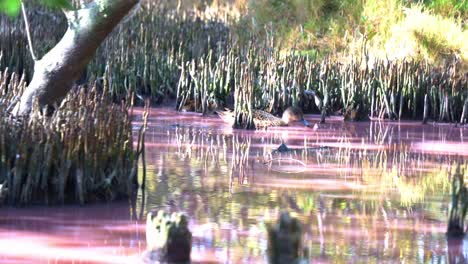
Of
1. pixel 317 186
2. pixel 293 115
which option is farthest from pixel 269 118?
pixel 317 186

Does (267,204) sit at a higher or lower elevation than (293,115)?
lower

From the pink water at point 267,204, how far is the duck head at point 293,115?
1.08 meters

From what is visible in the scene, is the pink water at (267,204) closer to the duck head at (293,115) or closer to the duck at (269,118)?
the duck at (269,118)

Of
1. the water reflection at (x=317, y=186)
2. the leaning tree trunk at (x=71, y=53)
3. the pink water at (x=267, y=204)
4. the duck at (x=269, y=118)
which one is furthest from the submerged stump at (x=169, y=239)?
the duck at (x=269, y=118)

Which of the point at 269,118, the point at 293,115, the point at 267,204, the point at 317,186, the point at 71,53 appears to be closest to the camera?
the point at 267,204

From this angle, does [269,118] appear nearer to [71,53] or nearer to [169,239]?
[71,53]

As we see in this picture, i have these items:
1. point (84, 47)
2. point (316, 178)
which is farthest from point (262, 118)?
point (84, 47)

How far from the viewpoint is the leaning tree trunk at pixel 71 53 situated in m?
7.75

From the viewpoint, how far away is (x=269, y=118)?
40.5 feet

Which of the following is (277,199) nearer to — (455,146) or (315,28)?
(455,146)

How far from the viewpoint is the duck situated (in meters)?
12.2

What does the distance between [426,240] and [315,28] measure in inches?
506

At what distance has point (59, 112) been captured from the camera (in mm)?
7051

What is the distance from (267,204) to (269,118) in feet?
16.8
